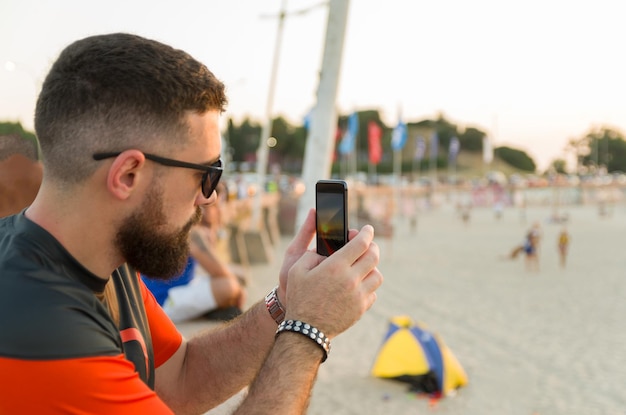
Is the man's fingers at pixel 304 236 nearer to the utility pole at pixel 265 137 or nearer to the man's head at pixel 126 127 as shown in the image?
the man's head at pixel 126 127

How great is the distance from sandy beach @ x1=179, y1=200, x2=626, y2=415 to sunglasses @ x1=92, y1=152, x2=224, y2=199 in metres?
1.00

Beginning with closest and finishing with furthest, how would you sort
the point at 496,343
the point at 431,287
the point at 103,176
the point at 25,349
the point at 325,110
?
the point at 25,349 → the point at 103,176 → the point at 325,110 → the point at 496,343 → the point at 431,287

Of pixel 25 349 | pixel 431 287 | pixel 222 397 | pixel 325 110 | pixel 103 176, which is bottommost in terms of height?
pixel 431 287

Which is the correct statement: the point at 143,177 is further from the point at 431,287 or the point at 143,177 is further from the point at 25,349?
the point at 431,287

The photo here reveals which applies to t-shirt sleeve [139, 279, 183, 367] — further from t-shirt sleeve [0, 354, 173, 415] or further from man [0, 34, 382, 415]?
t-shirt sleeve [0, 354, 173, 415]

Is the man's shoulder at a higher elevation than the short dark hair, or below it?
below

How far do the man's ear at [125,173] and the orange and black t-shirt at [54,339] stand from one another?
0.19m

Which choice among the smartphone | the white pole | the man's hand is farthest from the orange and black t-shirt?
the white pole

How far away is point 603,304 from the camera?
12.9 meters

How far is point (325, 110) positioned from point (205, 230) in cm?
188

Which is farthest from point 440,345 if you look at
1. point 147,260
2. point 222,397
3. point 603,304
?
point 603,304

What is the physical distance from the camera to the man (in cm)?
121

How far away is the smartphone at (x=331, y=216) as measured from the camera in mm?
1760

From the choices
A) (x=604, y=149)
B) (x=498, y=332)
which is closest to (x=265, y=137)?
(x=498, y=332)
